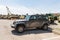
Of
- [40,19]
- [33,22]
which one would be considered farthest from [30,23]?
[40,19]

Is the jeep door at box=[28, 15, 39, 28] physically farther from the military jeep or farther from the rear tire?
the rear tire

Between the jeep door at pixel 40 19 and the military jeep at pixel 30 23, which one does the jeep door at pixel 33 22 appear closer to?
the military jeep at pixel 30 23

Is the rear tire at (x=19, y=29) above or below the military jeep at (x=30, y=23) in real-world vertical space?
below

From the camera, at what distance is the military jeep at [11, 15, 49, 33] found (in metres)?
13.7

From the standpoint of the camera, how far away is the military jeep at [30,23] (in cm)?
1371

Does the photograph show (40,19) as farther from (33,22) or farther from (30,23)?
(30,23)

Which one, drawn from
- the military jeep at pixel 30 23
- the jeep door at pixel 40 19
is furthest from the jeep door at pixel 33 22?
the jeep door at pixel 40 19

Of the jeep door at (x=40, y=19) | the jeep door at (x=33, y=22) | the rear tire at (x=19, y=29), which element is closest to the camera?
the rear tire at (x=19, y=29)

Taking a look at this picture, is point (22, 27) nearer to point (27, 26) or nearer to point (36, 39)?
point (27, 26)

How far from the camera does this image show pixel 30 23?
14.3 meters

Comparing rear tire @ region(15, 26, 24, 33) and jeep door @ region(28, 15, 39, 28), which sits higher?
jeep door @ region(28, 15, 39, 28)

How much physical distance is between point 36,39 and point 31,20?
4046 millimetres

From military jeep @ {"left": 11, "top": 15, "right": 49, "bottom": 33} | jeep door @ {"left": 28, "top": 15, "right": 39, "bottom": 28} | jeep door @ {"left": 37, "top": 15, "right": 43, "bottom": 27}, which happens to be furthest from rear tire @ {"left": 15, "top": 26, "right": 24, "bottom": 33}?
jeep door @ {"left": 37, "top": 15, "right": 43, "bottom": 27}

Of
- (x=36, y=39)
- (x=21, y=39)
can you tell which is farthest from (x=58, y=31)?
(x=21, y=39)
